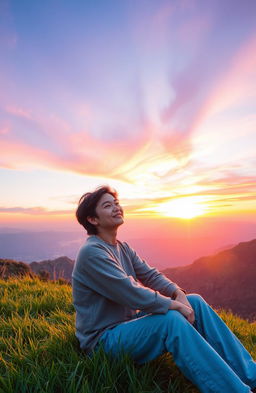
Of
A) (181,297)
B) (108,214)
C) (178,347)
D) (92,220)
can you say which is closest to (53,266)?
(92,220)

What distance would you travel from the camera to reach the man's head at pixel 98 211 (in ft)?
11.1

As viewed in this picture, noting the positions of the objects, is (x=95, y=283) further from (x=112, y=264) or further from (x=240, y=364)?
(x=240, y=364)

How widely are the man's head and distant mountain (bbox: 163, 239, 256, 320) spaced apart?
2212cm

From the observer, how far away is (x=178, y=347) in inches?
99.9

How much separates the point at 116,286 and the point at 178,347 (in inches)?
28.3

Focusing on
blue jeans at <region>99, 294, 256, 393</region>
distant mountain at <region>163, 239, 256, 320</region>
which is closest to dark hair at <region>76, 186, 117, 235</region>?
blue jeans at <region>99, 294, 256, 393</region>

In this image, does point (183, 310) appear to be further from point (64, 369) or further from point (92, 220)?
point (92, 220)

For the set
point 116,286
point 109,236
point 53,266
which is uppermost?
point 109,236

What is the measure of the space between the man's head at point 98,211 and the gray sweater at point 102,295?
273 millimetres

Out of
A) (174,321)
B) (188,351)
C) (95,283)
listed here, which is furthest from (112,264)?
(188,351)

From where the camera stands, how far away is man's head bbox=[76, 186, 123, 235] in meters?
3.40

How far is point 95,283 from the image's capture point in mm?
2949

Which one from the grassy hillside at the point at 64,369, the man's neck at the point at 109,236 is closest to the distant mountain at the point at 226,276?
the grassy hillside at the point at 64,369

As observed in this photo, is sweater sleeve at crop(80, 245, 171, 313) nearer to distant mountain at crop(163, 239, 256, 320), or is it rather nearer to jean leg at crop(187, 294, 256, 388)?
jean leg at crop(187, 294, 256, 388)
